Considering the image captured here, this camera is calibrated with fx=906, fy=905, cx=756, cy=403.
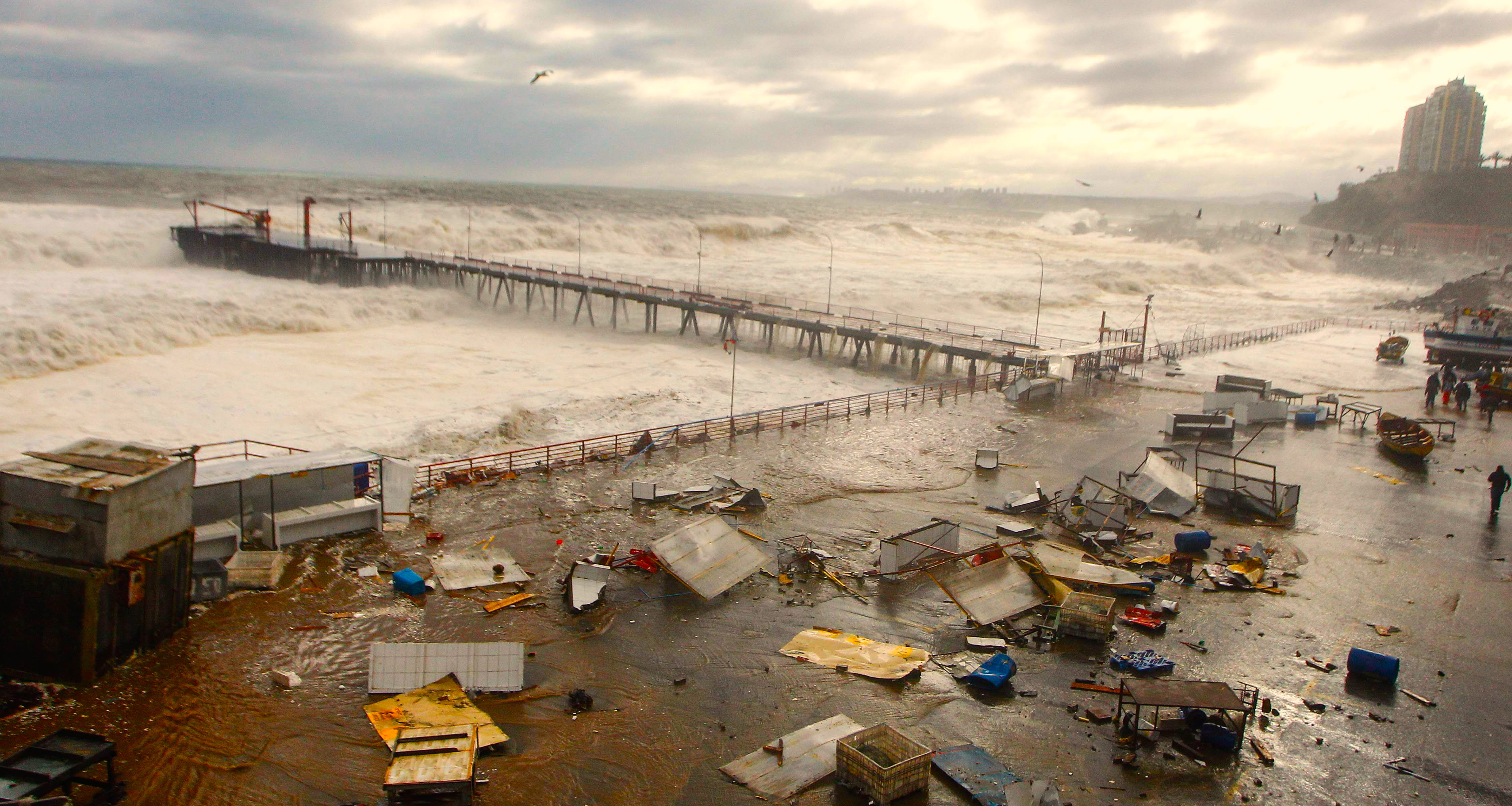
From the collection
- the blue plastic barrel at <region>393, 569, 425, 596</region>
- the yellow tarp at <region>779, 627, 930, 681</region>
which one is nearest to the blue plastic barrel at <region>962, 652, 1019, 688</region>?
the yellow tarp at <region>779, 627, 930, 681</region>

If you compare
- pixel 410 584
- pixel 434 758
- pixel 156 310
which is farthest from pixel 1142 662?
pixel 156 310

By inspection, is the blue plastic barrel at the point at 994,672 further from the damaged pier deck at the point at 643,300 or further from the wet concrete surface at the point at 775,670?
the damaged pier deck at the point at 643,300

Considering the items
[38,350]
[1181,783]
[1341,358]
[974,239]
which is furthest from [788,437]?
[974,239]

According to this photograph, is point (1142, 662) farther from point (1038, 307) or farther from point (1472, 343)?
point (1038, 307)

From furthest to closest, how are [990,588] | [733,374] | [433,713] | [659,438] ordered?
[733,374] → [659,438] → [990,588] → [433,713]

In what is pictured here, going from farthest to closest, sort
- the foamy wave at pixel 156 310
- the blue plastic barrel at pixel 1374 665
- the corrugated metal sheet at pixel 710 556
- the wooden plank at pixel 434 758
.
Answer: the foamy wave at pixel 156 310 < the corrugated metal sheet at pixel 710 556 < the blue plastic barrel at pixel 1374 665 < the wooden plank at pixel 434 758

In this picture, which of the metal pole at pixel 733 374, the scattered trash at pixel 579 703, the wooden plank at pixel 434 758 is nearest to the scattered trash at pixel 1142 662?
→ the scattered trash at pixel 579 703

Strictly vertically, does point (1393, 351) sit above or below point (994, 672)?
above
